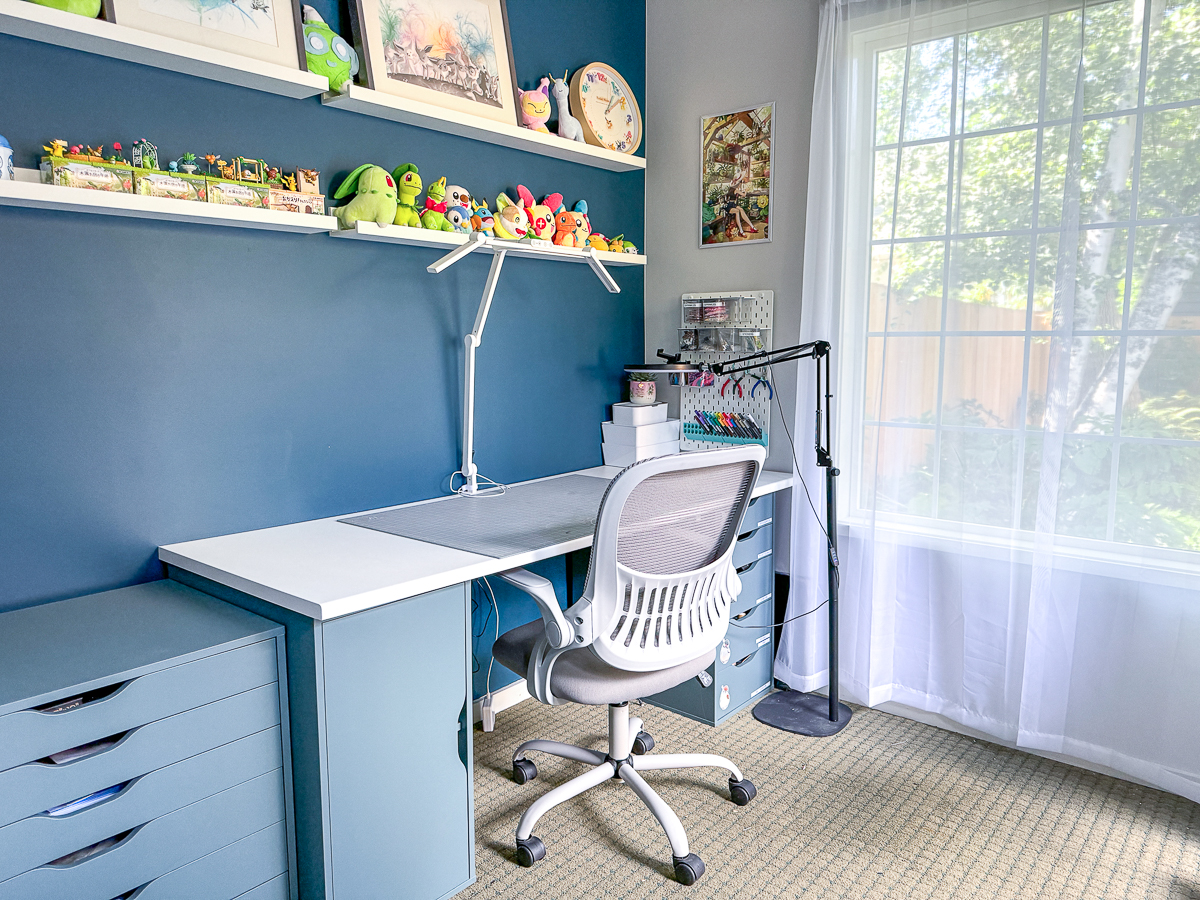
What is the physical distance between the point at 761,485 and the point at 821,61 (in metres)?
1.30

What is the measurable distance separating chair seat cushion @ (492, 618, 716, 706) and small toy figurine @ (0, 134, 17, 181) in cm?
141

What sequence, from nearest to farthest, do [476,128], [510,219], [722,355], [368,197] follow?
[368,197], [476,128], [510,219], [722,355]

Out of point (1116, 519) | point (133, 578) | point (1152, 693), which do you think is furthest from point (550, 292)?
point (1152, 693)

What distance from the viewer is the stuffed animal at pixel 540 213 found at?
2488 mm

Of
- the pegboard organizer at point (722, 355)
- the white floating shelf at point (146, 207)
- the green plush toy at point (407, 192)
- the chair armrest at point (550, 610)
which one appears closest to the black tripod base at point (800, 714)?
the pegboard organizer at point (722, 355)

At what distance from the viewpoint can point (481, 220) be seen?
2.32 metres

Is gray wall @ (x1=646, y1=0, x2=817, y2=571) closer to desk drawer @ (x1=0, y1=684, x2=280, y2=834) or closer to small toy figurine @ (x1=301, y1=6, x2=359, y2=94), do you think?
small toy figurine @ (x1=301, y1=6, x2=359, y2=94)

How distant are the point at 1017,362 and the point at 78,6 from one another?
2.33 metres

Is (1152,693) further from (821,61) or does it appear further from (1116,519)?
(821,61)

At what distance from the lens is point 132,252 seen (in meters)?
1.72

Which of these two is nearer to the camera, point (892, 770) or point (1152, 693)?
point (1152, 693)

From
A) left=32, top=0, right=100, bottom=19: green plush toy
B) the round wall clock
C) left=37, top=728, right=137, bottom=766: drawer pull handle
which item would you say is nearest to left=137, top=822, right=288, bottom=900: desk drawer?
left=37, top=728, right=137, bottom=766: drawer pull handle

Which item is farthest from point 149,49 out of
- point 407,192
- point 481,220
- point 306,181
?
point 481,220

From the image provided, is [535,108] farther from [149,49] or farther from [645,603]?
[645,603]
